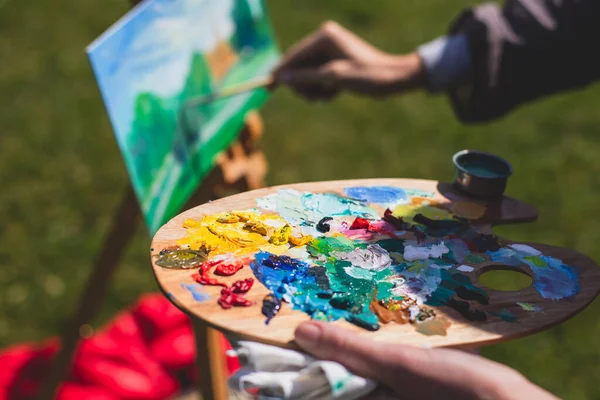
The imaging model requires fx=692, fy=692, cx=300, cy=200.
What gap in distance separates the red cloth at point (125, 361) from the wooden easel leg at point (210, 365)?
0.46 meters

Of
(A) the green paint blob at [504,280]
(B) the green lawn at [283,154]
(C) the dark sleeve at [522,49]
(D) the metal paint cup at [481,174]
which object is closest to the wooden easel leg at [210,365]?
(D) the metal paint cup at [481,174]

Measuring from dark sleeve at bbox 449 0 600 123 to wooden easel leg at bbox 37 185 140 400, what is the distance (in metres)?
1.08

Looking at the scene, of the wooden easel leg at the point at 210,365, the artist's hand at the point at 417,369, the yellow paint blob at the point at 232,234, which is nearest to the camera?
the artist's hand at the point at 417,369

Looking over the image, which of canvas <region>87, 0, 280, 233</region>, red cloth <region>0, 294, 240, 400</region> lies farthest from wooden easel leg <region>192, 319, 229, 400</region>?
red cloth <region>0, 294, 240, 400</region>

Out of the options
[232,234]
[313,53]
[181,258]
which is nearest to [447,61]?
[313,53]

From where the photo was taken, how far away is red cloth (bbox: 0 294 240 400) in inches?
99.3

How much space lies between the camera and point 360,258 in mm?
1258

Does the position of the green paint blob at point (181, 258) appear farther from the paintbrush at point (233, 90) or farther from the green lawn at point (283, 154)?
the green lawn at point (283, 154)

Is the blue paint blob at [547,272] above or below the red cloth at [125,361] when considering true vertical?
above

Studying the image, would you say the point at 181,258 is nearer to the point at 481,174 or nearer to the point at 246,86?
the point at 481,174

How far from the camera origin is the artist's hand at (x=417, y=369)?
101 cm

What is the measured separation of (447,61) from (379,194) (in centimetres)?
82

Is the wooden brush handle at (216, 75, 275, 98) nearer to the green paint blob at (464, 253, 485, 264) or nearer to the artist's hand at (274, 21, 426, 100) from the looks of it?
the artist's hand at (274, 21, 426, 100)

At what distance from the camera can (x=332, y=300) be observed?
1.16 metres
